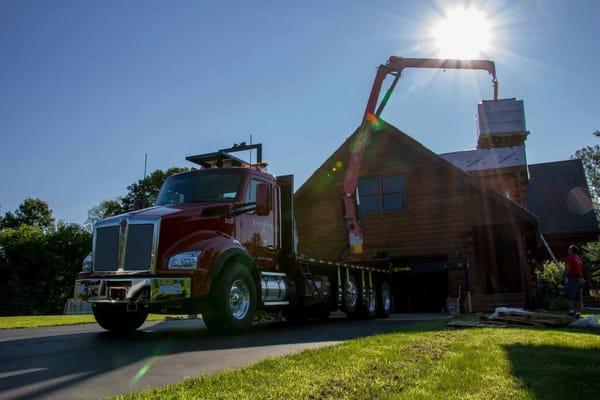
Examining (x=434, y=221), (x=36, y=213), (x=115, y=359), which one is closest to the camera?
(x=115, y=359)

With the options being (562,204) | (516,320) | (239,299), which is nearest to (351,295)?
(516,320)

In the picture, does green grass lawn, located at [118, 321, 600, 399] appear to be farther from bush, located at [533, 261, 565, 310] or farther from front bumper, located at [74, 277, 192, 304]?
bush, located at [533, 261, 565, 310]

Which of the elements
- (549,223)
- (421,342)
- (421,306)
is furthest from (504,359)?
(549,223)

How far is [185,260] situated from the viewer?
7.40 metres

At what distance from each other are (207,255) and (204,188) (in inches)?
71.6

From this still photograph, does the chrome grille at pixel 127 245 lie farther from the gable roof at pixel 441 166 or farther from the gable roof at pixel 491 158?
the gable roof at pixel 491 158

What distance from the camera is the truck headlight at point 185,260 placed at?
7.37 metres

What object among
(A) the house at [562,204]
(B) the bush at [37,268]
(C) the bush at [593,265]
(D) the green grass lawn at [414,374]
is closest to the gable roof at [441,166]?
(C) the bush at [593,265]

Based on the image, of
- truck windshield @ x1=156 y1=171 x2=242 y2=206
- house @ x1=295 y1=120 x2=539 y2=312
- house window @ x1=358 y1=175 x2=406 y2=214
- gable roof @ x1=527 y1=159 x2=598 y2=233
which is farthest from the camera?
gable roof @ x1=527 y1=159 x2=598 y2=233

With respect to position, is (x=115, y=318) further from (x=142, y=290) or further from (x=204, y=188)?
(x=204, y=188)

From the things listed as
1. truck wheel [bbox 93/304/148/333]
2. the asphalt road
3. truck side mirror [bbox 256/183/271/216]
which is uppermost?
truck side mirror [bbox 256/183/271/216]

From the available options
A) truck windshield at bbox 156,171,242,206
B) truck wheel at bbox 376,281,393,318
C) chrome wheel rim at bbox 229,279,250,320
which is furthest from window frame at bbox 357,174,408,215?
chrome wheel rim at bbox 229,279,250,320

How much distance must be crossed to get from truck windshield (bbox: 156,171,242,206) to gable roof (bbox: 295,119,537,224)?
10668 mm

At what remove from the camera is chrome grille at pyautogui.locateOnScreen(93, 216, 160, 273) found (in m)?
7.55
